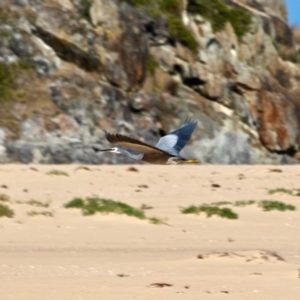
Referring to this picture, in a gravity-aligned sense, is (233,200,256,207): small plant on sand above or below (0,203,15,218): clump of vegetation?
above

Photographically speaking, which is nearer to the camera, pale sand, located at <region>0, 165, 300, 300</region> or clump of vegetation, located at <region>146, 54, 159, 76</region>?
pale sand, located at <region>0, 165, 300, 300</region>

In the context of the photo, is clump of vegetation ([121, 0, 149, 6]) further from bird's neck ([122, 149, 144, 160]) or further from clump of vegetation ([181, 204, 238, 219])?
bird's neck ([122, 149, 144, 160])

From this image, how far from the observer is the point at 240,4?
97.3 feet

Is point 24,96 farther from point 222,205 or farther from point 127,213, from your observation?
point 127,213

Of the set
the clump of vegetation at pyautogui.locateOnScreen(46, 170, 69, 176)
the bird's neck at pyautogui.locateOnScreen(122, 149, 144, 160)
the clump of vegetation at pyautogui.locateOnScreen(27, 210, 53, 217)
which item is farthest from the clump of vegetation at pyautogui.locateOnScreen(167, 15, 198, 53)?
the bird's neck at pyautogui.locateOnScreen(122, 149, 144, 160)

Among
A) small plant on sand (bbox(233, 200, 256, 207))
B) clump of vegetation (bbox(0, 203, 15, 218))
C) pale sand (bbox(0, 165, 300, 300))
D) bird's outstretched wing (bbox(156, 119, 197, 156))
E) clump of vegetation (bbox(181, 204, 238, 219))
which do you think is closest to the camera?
pale sand (bbox(0, 165, 300, 300))

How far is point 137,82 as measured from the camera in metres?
25.0

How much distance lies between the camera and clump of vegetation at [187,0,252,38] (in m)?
27.7

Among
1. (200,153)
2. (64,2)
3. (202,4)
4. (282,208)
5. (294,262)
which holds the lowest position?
(294,262)

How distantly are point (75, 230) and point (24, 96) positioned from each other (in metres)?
12.2

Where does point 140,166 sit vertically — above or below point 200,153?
below

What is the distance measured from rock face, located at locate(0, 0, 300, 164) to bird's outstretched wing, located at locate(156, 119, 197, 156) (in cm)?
1105

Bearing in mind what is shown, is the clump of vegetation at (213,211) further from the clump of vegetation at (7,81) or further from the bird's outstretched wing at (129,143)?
the clump of vegetation at (7,81)

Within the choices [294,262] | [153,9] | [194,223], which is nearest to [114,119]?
[153,9]
